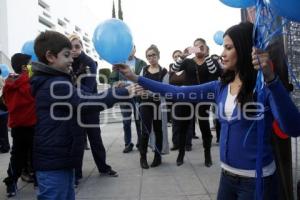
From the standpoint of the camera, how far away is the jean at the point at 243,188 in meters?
2.04

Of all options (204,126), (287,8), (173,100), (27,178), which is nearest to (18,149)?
(27,178)

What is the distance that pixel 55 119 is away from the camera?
263 cm

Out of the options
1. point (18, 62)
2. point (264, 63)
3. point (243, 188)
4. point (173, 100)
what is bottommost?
point (243, 188)

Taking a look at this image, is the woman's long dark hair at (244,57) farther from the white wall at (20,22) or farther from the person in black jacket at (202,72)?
the white wall at (20,22)

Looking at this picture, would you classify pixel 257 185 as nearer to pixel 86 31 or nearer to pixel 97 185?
pixel 97 185

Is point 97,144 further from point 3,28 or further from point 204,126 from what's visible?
point 3,28

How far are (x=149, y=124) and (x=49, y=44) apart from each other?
326 centimetres

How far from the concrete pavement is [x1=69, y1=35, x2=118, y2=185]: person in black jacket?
0.19 metres

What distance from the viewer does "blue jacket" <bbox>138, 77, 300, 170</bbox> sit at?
1.69m

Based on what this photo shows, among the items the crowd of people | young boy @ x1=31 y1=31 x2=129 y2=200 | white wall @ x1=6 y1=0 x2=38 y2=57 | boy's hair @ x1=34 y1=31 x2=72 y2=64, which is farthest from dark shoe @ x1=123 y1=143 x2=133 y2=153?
white wall @ x1=6 y1=0 x2=38 y2=57

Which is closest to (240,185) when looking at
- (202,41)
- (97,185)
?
(97,185)

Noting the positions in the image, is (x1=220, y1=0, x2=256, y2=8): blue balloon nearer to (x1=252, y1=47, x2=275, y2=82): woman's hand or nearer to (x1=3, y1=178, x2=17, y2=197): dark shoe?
(x1=252, y1=47, x2=275, y2=82): woman's hand

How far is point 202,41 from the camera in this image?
5957 mm

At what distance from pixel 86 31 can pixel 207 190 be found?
6815 centimetres
